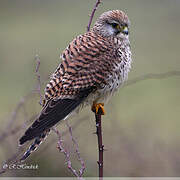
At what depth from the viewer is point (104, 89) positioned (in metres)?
4.20

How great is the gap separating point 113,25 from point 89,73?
56 centimetres

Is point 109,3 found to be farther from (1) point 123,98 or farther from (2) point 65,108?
(2) point 65,108

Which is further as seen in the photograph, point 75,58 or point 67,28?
point 67,28

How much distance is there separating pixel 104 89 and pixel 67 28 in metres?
14.5

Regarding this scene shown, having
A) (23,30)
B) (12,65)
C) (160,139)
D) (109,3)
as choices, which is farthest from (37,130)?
(109,3)

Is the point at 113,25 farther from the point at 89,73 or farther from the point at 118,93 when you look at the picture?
the point at 118,93

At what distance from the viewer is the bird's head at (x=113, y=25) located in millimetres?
→ 4308

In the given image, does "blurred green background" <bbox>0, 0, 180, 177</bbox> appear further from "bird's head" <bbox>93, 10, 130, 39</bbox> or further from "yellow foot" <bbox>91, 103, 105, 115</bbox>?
"bird's head" <bbox>93, 10, 130, 39</bbox>

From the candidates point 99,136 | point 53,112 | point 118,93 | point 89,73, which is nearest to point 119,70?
point 89,73

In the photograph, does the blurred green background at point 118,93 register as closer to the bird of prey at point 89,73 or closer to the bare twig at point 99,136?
the bird of prey at point 89,73

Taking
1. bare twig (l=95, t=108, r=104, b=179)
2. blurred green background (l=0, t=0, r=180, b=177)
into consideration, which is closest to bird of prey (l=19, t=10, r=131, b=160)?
bare twig (l=95, t=108, r=104, b=179)

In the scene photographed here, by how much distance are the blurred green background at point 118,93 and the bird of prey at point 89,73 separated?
2.02 ft

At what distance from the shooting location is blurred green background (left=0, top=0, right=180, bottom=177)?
679 centimetres

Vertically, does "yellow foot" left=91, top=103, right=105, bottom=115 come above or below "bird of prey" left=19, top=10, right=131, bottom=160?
below
